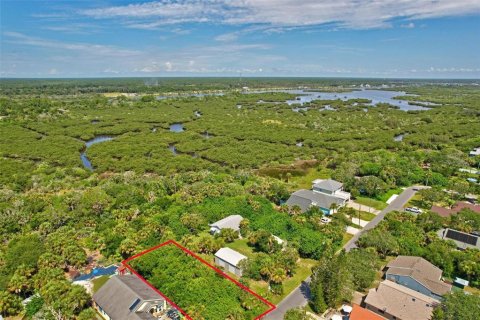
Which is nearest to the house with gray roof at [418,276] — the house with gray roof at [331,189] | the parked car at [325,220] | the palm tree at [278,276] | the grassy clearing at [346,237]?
the grassy clearing at [346,237]

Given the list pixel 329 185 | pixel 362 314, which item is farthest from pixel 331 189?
pixel 362 314

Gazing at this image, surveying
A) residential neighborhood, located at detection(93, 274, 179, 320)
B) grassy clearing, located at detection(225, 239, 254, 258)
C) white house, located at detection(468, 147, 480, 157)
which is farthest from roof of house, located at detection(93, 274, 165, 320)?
white house, located at detection(468, 147, 480, 157)

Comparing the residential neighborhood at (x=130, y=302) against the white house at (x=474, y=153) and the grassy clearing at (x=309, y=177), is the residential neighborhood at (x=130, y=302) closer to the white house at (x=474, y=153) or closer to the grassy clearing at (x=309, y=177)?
the grassy clearing at (x=309, y=177)

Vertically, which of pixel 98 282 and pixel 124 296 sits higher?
pixel 124 296

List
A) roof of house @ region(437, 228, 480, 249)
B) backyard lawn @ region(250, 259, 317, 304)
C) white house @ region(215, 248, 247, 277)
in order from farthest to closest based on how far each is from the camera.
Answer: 1. roof of house @ region(437, 228, 480, 249)
2. white house @ region(215, 248, 247, 277)
3. backyard lawn @ region(250, 259, 317, 304)

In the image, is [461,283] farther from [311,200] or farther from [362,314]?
[311,200]

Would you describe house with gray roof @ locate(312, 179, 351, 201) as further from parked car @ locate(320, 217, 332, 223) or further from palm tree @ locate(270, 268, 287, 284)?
palm tree @ locate(270, 268, 287, 284)
